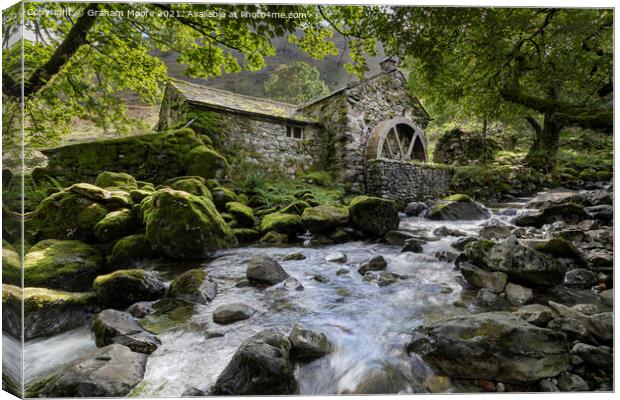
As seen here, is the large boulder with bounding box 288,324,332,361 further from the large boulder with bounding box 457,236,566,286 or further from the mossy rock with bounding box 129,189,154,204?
the mossy rock with bounding box 129,189,154,204

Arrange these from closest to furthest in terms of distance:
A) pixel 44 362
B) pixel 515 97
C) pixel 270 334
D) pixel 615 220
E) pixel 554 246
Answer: pixel 44 362 → pixel 270 334 → pixel 615 220 → pixel 554 246 → pixel 515 97

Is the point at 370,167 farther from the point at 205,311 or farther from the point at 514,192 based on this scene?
the point at 205,311

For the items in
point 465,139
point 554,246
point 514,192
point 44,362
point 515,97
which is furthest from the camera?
point 465,139

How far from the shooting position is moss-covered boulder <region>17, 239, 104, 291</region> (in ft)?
6.99

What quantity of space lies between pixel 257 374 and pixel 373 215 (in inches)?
117

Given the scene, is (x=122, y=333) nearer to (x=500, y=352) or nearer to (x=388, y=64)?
(x=500, y=352)

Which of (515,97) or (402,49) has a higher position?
(402,49)

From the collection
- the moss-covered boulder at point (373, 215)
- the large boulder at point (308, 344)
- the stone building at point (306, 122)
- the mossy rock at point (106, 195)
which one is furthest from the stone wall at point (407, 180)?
the mossy rock at point (106, 195)

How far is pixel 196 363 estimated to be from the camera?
5.81 ft

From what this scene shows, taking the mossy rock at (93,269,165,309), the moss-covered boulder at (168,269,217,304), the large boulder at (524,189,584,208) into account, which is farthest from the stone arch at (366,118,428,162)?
the mossy rock at (93,269,165,309)

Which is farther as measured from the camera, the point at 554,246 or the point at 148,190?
the point at 148,190

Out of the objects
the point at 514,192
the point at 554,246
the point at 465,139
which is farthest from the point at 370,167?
the point at 554,246

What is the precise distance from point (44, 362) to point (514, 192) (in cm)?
573

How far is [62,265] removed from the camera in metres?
2.35
